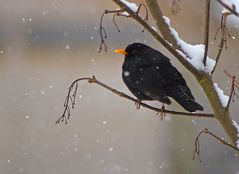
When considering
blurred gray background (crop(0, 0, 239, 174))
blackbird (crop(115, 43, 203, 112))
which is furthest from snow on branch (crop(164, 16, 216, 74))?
blurred gray background (crop(0, 0, 239, 174))

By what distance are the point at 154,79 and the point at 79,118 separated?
505cm

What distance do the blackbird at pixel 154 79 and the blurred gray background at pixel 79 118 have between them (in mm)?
4624

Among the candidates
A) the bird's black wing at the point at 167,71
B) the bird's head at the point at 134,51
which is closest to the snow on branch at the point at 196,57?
the bird's black wing at the point at 167,71

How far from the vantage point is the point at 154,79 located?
286 centimetres

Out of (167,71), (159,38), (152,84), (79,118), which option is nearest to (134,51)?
(167,71)

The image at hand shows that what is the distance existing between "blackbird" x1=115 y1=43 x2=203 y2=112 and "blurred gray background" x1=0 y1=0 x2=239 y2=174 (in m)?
4.62

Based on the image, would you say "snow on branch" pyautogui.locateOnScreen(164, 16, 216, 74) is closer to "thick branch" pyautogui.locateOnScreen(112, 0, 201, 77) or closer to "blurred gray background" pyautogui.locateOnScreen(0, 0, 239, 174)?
"thick branch" pyautogui.locateOnScreen(112, 0, 201, 77)

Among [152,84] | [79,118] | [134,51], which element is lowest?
[79,118]

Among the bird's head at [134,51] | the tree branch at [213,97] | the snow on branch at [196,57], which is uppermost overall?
the bird's head at [134,51]

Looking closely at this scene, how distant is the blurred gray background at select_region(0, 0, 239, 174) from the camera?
25.8 ft

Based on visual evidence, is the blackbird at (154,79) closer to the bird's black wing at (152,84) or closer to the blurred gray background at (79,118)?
the bird's black wing at (152,84)

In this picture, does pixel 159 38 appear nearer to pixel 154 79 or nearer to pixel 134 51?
pixel 154 79

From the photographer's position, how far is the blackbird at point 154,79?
9.00 feet

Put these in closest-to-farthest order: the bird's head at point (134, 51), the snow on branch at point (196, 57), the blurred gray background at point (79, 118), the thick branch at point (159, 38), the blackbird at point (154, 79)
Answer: the thick branch at point (159, 38)
the snow on branch at point (196, 57)
the blackbird at point (154, 79)
the bird's head at point (134, 51)
the blurred gray background at point (79, 118)
